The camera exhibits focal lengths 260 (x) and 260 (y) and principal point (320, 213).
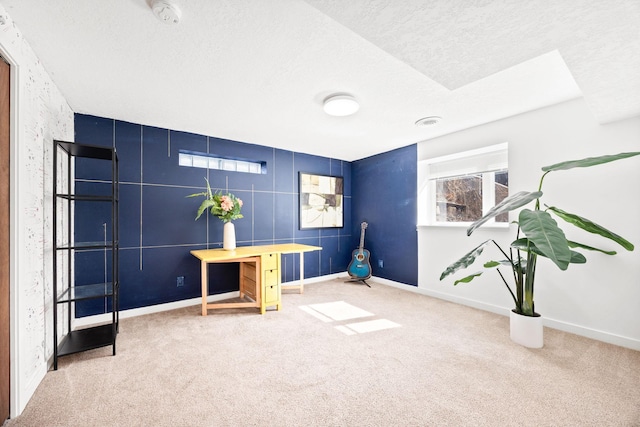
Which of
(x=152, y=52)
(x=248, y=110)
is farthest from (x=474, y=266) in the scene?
(x=152, y=52)

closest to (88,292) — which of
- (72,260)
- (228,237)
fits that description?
(72,260)

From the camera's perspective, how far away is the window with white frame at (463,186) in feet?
10.5

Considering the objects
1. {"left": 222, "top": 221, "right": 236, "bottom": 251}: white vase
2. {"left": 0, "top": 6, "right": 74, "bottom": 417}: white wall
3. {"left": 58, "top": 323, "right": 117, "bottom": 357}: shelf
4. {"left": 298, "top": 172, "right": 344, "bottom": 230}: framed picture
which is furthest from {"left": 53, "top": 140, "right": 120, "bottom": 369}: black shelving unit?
{"left": 298, "top": 172, "right": 344, "bottom": 230}: framed picture

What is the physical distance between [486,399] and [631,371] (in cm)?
125

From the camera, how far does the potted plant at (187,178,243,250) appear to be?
328 cm

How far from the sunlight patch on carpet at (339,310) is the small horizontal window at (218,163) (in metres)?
2.17

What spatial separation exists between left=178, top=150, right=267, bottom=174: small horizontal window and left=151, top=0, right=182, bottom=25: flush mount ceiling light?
2.20 metres

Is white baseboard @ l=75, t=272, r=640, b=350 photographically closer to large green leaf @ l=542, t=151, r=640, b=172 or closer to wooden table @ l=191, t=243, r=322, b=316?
wooden table @ l=191, t=243, r=322, b=316

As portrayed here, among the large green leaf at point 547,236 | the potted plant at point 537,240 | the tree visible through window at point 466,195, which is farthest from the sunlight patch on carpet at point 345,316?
the tree visible through window at point 466,195

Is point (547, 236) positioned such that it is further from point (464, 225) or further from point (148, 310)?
point (148, 310)

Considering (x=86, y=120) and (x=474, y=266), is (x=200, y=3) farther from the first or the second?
(x=474, y=266)

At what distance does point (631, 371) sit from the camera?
1874 mm

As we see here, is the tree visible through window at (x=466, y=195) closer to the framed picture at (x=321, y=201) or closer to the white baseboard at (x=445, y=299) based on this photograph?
the white baseboard at (x=445, y=299)

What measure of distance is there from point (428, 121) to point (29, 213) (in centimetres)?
356
